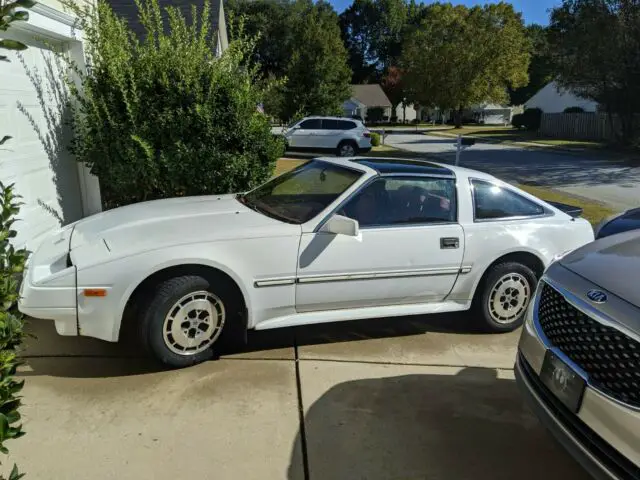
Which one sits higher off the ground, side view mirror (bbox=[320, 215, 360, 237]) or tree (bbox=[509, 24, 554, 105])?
tree (bbox=[509, 24, 554, 105])

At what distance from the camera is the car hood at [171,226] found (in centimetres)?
376

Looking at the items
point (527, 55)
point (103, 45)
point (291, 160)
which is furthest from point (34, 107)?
point (527, 55)

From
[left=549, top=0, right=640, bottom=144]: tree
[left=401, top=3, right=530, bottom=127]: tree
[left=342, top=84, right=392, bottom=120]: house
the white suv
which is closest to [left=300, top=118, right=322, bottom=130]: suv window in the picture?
the white suv

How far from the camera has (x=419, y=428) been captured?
10.7 feet

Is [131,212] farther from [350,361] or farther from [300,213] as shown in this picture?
[350,361]

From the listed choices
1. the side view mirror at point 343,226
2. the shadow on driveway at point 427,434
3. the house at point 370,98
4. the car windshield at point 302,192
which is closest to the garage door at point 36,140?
the car windshield at point 302,192

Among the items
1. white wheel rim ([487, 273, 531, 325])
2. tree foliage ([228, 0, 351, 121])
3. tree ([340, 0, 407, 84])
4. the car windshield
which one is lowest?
white wheel rim ([487, 273, 531, 325])

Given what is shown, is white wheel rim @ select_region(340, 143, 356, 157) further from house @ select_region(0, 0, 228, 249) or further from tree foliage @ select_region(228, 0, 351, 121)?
house @ select_region(0, 0, 228, 249)

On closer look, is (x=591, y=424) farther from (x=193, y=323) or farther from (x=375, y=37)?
(x=375, y=37)

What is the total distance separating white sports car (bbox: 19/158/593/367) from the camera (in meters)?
3.58

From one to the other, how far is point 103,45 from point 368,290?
446cm

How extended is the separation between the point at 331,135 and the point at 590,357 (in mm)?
19093

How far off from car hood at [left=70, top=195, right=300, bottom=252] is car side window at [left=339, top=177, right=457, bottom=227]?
62 cm

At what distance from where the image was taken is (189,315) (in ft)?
12.3
